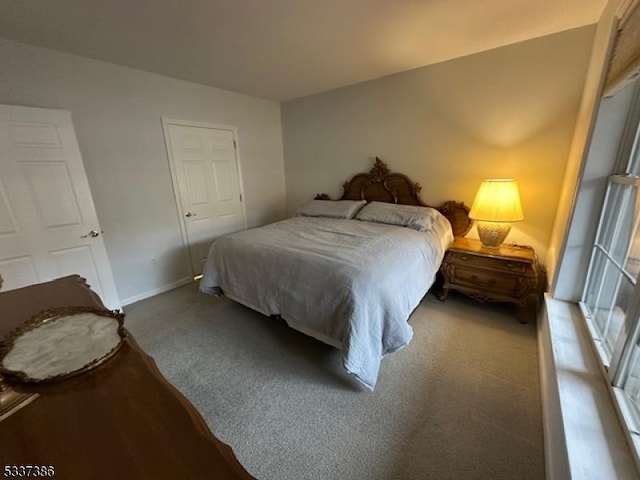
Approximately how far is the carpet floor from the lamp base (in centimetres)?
67

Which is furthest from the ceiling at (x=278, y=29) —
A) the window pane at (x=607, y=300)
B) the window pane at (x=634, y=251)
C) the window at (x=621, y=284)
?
the window pane at (x=607, y=300)

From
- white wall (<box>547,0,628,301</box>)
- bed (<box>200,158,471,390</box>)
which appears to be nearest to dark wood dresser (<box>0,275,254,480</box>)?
bed (<box>200,158,471,390</box>)

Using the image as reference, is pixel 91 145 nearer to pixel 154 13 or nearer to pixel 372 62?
pixel 154 13

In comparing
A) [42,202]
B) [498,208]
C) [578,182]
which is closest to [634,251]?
[578,182]

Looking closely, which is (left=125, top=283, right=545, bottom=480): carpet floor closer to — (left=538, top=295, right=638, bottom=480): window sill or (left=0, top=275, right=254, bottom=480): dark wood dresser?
(left=538, top=295, right=638, bottom=480): window sill

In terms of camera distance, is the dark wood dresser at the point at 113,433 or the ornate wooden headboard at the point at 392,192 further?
the ornate wooden headboard at the point at 392,192

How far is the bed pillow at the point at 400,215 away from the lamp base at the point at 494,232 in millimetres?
476

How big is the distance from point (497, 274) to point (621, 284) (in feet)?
3.72

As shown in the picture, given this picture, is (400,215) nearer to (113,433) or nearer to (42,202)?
(113,433)

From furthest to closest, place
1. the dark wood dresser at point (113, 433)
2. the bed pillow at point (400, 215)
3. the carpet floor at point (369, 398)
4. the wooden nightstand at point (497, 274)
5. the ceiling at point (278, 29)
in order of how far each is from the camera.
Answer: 1. the bed pillow at point (400, 215)
2. the wooden nightstand at point (497, 274)
3. the ceiling at point (278, 29)
4. the carpet floor at point (369, 398)
5. the dark wood dresser at point (113, 433)

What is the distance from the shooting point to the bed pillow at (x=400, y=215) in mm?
2729

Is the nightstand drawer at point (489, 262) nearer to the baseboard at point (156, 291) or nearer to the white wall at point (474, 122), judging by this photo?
the white wall at point (474, 122)

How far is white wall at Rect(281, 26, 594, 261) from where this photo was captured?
2.35m

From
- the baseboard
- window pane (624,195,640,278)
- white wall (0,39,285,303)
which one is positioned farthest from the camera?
the baseboard
